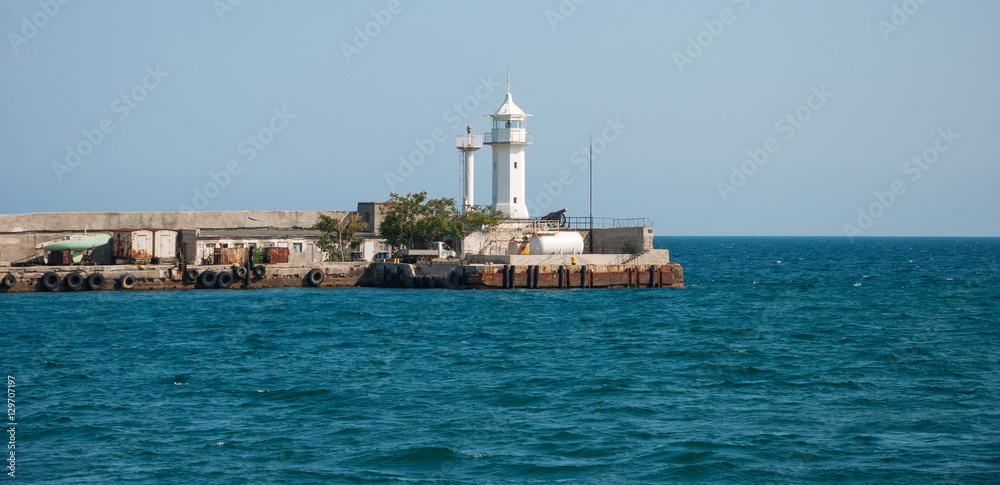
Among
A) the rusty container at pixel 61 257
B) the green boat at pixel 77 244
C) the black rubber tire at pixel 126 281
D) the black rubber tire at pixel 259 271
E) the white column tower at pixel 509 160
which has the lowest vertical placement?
the black rubber tire at pixel 126 281

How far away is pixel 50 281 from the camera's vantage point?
52.2 meters

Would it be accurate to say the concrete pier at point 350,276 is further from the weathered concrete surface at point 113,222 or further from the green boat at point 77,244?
the weathered concrete surface at point 113,222

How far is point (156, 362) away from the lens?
1232 inches

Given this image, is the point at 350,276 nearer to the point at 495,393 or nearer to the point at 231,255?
the point at 231,255

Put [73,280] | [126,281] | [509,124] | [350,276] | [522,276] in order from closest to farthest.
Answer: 1. [73,280]
2. [126,281]
3. [522,276]
4. [350,276]
5. [509,124]

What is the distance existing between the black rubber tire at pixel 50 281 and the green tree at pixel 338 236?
1410cm

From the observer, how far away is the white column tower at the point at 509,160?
62312 mm

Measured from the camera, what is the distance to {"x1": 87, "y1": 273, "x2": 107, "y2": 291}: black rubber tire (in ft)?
173

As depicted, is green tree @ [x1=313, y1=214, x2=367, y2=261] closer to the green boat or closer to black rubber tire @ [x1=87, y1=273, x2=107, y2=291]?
the green boat

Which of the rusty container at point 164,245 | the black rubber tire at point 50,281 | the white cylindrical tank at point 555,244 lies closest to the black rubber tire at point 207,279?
the rusty container at point 164,245

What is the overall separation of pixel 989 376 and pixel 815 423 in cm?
887

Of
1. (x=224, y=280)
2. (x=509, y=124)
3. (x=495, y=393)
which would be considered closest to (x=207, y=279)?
(x=224, y=280)

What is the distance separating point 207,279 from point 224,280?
2.83 ft

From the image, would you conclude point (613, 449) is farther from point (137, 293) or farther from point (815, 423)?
point (137, 293)
